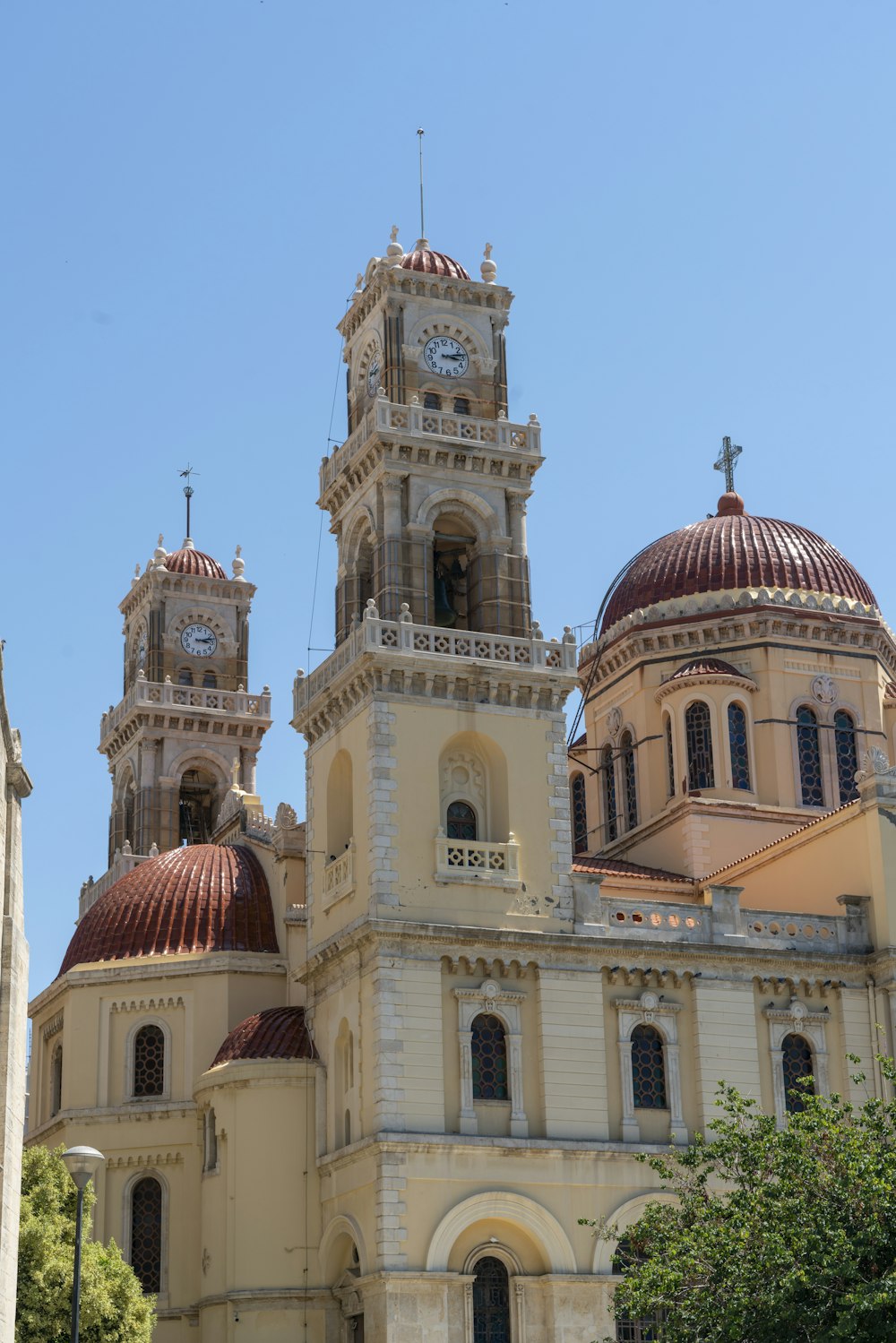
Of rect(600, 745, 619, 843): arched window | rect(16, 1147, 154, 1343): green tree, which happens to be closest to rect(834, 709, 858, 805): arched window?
rect(600, 745, 619, 843): arched window

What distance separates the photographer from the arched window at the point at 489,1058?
136 ft

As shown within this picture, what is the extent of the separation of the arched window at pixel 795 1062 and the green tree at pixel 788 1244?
9.71 meters

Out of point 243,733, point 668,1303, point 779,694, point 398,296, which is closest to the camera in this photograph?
point 668,1303

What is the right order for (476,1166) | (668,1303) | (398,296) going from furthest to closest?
(398,296)
(476,1166)
(668,1303)

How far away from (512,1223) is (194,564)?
104 ft

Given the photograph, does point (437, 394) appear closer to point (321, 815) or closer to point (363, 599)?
point (363, 599)

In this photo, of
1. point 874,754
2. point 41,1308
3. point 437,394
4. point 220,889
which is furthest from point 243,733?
point 41,1308

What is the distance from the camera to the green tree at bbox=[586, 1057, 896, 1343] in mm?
29109

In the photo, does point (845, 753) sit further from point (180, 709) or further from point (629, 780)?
point (180, 709)

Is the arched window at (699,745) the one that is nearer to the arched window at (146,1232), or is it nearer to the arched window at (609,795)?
the arched window at (609,795)

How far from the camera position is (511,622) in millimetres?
45781

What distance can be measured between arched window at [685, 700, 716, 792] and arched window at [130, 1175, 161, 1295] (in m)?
16.5

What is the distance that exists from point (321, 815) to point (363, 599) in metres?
4.95

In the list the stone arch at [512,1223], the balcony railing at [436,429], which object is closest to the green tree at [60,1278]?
the stone arch at [512,1223]
